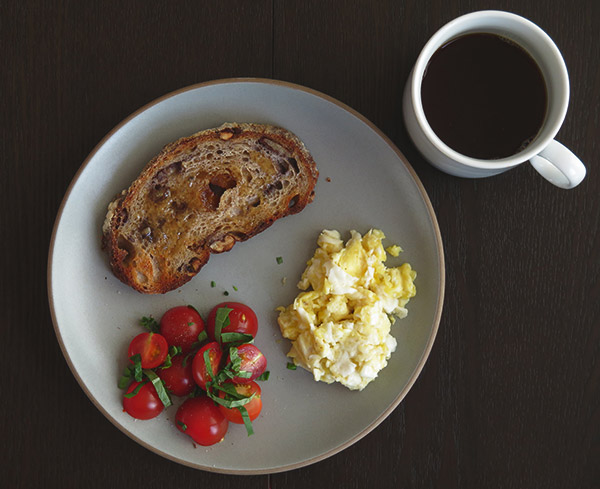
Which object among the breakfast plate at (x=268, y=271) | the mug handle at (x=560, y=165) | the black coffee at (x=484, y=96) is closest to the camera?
the mug handle at (x=560, y=165)

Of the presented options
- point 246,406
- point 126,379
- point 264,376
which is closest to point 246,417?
point 246,406

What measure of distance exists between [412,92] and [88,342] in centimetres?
111

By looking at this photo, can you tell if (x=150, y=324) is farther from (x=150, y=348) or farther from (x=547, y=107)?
(x=547, y=107)

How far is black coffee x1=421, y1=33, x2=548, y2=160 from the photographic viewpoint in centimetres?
148

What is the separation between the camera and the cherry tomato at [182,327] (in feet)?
5.22

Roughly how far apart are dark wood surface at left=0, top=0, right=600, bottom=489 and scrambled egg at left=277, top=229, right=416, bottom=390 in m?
0.21

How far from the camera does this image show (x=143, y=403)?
1.56 meters

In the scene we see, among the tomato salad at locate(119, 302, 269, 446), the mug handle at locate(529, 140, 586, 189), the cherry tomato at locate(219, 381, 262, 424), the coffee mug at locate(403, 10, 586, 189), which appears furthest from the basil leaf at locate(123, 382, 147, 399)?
the mug handle at locate(529, 140, 586, 189)

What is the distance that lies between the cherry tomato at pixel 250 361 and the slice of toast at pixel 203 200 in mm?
261

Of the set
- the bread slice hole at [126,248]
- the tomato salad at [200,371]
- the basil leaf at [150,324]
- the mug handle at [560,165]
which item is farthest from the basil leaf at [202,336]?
the mug handle at [560,165]

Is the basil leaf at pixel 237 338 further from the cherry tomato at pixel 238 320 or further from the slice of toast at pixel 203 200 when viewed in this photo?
the slice of toast at pixel 203 200

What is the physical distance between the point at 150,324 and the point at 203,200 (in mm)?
383

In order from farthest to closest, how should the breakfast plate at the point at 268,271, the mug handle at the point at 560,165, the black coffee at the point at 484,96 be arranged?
the breakfast plate at the point at 268,271 → the black coffee at the point at 484,96 → the mug handle at the point at 560,165

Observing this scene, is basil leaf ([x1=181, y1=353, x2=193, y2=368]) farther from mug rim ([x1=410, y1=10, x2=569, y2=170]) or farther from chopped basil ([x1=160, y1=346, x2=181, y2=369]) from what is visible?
mug rim ([x1=410, y1=10, x2=569, y2=170])
